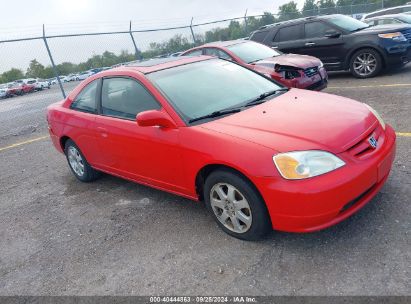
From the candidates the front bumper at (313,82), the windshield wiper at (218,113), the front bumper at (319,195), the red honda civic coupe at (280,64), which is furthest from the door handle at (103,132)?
the front bumper at (313,82)

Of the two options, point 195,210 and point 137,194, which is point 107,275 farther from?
point 137,194

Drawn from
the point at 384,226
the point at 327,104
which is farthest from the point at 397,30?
the point at 384,226

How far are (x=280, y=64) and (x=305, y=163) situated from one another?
17.2 ft

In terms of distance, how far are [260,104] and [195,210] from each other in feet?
4.32

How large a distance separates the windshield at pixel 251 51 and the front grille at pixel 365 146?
210 inches

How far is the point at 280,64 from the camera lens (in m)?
7.72

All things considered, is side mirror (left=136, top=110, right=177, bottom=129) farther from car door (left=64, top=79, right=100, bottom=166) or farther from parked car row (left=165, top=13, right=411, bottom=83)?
parked car row (left=165, top=13, right=411, bottom=83)

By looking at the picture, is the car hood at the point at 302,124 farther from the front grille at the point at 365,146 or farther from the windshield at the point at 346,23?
the windshield at the point at 346,23

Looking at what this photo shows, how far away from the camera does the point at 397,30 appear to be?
8555 millimetres

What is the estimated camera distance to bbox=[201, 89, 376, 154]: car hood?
2992 millimetres

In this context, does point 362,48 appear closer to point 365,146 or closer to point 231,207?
point 365,146

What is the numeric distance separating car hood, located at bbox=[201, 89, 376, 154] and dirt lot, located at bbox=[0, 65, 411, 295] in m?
0.81

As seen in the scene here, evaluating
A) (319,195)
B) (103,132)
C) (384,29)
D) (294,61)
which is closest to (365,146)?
(319,195)

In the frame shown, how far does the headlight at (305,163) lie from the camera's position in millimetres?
2855
